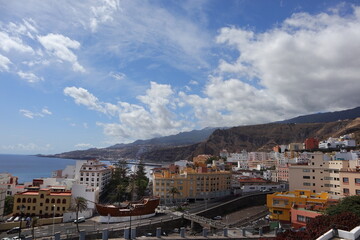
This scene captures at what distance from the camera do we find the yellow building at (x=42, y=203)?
49.8 metres

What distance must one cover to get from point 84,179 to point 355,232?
63.1 metres

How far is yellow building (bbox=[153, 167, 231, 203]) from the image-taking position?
2640 inches

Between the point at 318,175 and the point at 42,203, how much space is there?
54215 mm

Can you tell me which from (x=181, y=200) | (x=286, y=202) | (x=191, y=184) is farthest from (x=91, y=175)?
(x=286, y=202)

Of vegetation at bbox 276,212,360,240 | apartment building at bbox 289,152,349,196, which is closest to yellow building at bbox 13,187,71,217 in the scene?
vegetation at bbox 276,212,360,240

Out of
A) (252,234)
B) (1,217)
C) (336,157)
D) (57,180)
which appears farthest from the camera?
(336,157)

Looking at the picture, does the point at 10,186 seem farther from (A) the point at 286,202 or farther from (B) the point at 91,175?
(A) the point at 286,202

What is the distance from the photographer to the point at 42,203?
50.3 m

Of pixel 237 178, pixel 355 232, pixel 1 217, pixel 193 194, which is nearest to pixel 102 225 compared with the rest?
pixel 1 217

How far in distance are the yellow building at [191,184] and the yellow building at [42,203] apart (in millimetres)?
22585

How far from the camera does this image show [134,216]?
157 feet

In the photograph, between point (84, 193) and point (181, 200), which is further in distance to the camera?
point (181, 200)

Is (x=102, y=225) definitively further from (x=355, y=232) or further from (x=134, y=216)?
(x=355, y=232)

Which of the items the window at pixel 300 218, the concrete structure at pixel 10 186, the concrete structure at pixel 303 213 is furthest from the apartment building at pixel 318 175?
the concrete structure at pixel 10 186
